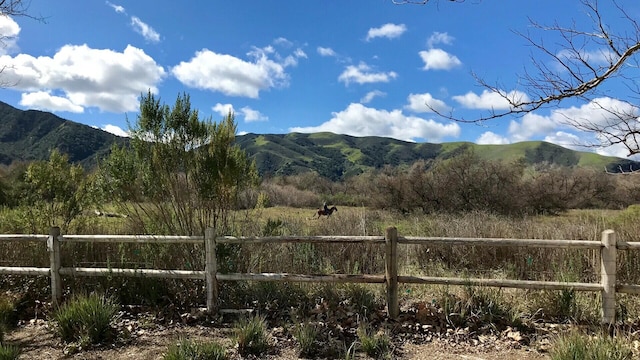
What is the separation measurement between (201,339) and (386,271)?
2.53 m

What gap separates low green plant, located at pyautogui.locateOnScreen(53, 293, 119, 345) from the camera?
18.0 ft

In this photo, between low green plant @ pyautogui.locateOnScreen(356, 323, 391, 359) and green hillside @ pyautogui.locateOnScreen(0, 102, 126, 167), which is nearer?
low green plant @ pyautogui.locateOnScreen(356, 323, 391, 359)

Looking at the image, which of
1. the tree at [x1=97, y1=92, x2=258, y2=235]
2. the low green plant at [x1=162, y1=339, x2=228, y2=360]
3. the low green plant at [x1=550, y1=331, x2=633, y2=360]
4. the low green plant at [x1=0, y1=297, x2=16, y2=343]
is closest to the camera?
the low green plant at [x1=550, y1=331, x2=633, y2=360]

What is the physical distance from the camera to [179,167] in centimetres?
708

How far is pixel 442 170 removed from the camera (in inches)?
1037

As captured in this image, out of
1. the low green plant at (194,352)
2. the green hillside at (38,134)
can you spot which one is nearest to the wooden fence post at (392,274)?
the low green plant at (194,352)

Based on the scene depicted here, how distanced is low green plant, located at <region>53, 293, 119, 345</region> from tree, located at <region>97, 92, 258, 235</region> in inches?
71.7

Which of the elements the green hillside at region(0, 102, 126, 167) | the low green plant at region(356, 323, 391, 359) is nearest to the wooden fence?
the low green plant at region(356, 323, 391, 359)

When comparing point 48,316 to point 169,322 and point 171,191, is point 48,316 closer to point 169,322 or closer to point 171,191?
point 169,322

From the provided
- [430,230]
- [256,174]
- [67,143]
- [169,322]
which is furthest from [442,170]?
[67,143]

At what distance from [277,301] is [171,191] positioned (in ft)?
7.76

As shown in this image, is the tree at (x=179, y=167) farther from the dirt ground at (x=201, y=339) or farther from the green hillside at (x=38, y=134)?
the green hillside at (x=38, y=134)

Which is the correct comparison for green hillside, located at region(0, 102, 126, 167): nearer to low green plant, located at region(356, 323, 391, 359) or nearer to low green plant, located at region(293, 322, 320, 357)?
low green plant, located at region(293, 322, 320, 357)

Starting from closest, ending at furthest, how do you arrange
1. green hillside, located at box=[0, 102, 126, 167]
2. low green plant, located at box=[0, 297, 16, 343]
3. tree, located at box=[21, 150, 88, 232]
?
low green plant, located at box=[0, 297, 16, 343] → tree, located at box=[21, 150, 88, 232] → green hillside, located at box=[0, 102, 126, 167]
